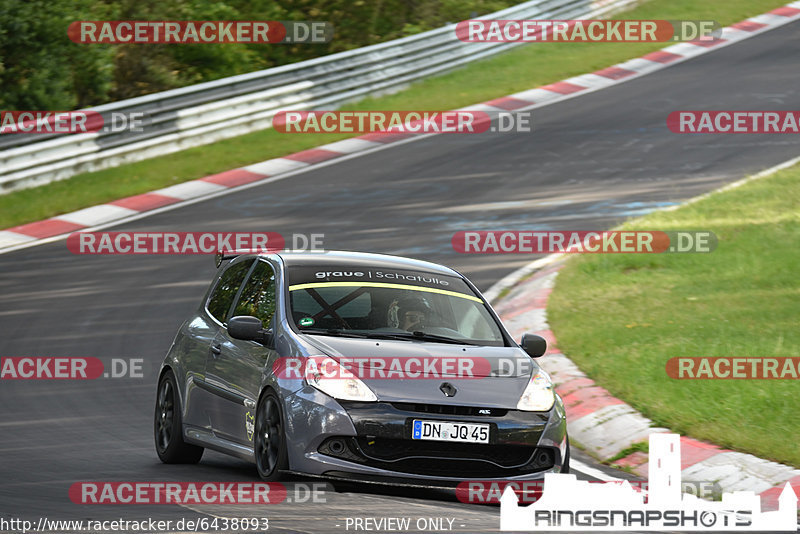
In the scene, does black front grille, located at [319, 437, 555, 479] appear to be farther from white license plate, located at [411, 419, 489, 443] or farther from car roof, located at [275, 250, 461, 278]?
car roof, located at [275, 250, 461, 278]

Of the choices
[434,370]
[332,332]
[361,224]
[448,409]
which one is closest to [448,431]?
[448,409]

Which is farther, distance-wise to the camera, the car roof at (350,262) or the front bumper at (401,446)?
the car roof at (350,262)

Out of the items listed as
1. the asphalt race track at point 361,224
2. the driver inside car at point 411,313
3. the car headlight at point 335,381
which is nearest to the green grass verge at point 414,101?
the asphalt race track at point 361,224

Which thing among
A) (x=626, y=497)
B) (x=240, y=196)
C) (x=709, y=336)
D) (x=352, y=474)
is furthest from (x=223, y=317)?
(x=240, y=196)

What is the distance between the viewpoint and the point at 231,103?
23922 mm

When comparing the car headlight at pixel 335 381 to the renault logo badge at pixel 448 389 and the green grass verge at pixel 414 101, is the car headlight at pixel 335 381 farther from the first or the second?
the green grass verge at pixel 414 101

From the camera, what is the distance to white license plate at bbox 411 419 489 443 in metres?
7.36

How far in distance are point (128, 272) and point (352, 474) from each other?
9.49m

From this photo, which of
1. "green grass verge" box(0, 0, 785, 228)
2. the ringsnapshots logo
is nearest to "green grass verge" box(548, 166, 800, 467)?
the ringsnapshots logo

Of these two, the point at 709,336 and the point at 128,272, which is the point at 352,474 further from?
the point at 128,272

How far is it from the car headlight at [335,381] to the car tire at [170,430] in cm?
192

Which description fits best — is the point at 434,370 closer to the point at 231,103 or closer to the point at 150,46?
the point at 231,103

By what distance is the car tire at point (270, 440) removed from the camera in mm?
7426

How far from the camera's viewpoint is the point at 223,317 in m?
9.09
